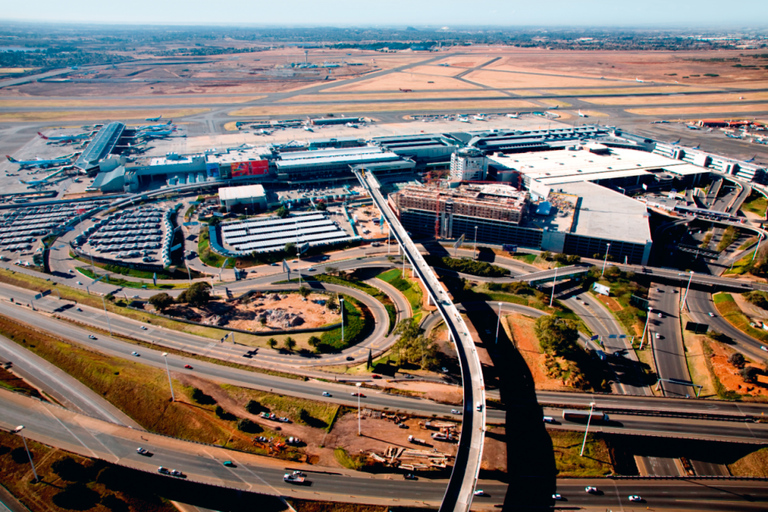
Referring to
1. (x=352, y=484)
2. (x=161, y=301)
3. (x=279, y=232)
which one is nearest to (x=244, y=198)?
(x=279, y=232)

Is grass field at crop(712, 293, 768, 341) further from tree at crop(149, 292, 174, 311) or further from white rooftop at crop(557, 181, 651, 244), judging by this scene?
tree at crop(149, 292, 174, 311)

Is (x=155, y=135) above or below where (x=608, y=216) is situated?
above

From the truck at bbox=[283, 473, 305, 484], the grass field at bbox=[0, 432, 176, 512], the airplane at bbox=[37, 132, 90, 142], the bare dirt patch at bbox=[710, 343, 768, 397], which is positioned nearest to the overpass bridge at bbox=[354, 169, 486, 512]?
the truck at bbox=[283, 473, 305, 484]

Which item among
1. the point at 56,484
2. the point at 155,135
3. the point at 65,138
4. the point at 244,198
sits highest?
the point at 155,135

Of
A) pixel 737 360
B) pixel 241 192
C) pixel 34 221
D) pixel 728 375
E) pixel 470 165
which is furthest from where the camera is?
pixel 470 165

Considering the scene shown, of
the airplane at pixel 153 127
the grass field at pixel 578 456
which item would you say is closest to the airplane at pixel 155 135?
the airplane at pixel 153 127

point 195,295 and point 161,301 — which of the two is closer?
point 161,301

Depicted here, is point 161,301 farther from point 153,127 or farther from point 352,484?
point 153,127
